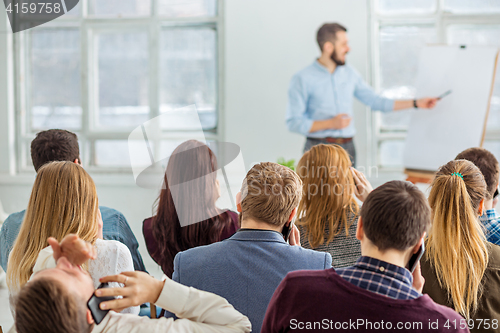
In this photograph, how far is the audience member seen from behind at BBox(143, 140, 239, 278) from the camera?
5.97 ft

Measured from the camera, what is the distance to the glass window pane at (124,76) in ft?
14.3

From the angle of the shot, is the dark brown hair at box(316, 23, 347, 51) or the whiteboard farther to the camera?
the dark brown hair at box(316, 23, 347, 51)

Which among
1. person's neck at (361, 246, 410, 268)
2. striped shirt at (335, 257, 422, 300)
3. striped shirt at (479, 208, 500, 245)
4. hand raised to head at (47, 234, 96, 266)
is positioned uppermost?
hand raised to head at (47, 234, 96, 266)

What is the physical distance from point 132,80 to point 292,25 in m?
1.65

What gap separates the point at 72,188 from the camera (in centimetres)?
133

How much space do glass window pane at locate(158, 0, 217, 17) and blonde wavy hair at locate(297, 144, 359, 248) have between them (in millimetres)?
2827

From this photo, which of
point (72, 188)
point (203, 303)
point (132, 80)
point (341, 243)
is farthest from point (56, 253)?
point (132, 80)

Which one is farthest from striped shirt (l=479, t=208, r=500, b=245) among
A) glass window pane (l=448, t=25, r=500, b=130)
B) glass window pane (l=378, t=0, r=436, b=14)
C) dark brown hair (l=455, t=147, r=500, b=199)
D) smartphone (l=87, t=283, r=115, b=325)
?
glass window pane (l=378, t=0, r=436, b=14)

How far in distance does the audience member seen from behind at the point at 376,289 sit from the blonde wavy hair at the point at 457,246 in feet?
1.60

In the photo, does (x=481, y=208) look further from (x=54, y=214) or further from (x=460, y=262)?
(x=54, y=214)

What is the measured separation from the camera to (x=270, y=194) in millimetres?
1234

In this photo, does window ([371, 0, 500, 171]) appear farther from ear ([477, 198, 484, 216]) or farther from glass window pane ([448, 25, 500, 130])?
ear ([477, 198, 484, 216])

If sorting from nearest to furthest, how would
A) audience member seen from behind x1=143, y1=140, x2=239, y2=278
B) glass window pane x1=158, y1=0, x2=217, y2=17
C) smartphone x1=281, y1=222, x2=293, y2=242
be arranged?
smartphone x1=281, y1=222, x2=293, y2=242 → audience member seen from behind x1=143, y1=140, x2=239, y2=278 → glass window pane x1=158, y1=0, x2=217, y2=17

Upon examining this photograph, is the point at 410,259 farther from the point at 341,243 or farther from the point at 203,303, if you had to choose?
the point at 341,243
